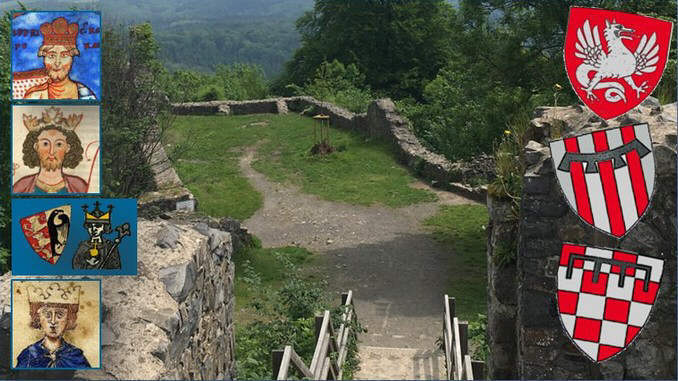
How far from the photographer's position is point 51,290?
5.13m

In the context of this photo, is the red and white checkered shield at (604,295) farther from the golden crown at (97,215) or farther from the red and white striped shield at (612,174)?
the golden crown at (97,215)

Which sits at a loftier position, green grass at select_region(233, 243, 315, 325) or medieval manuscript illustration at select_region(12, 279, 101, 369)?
medieval manuscript illustration at select_region(12, 279, 101, 369)

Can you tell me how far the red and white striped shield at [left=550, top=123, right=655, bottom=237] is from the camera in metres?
→ 5.89

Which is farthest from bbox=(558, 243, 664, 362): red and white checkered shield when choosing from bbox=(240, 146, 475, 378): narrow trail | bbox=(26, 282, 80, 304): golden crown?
bbox=(240, 146, 475, 378): narrow trail

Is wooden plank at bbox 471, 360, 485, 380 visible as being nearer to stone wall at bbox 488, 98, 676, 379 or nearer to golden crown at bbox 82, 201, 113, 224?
stone wall at bbox 488, 98, 676, 379

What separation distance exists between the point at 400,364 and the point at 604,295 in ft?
13.8

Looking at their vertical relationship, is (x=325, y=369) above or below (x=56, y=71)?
below

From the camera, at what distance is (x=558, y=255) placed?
A: 6.67 meters

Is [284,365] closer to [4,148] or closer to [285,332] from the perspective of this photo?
[285,332]

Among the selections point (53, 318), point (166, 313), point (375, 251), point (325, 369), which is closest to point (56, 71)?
point (53, 318)

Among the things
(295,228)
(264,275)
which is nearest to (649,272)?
(264,275)

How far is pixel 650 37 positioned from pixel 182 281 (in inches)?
Answer: 146

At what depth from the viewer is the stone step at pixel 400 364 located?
30.8 feet

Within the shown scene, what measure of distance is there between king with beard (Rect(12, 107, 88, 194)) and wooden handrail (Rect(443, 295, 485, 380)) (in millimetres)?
3680
